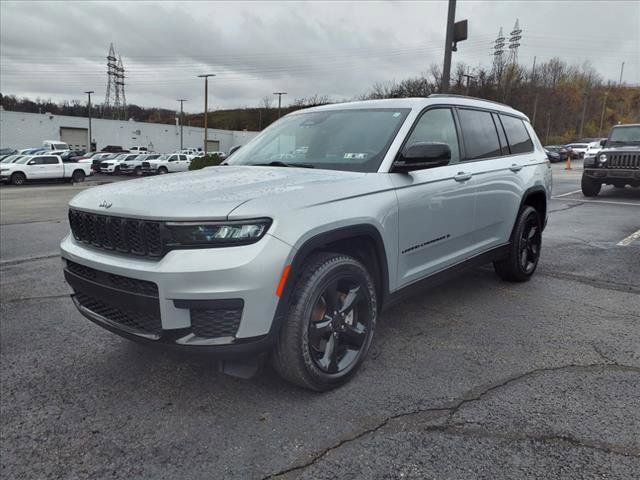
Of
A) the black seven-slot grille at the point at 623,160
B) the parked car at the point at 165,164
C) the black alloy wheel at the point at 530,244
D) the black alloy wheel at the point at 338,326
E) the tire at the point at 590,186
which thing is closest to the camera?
the black alloy wheel at the point at 338,326

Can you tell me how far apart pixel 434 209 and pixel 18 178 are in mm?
28297

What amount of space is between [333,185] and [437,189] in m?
1.04

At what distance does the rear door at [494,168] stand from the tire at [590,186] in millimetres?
10260

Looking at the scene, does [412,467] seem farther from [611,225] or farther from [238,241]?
[611,225]

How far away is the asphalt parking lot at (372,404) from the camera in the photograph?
7.46 ft

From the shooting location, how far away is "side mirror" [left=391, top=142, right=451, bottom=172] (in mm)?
3117

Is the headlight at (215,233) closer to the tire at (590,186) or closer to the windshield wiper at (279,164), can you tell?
the windshield wiper at (279,164)

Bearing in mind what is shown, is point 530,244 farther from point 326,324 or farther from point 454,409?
point 326,324

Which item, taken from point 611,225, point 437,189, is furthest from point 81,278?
point 611,225

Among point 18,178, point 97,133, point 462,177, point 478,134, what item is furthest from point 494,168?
point 97,133

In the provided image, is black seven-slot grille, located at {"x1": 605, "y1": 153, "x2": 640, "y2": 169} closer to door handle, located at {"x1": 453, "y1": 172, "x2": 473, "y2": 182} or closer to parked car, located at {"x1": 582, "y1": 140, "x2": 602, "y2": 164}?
parked car, located at {"x1": 582, "y1": 140, "x2": 602, "y2": 164}

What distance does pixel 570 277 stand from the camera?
554 cm

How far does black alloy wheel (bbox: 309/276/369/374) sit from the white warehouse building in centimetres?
6127

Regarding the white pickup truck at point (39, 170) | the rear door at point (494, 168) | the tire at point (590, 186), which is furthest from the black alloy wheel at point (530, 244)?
the white pickup truck at point (39, 170)
